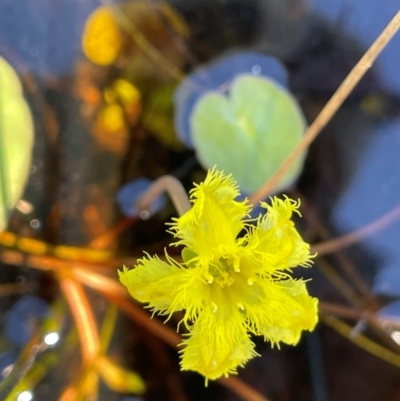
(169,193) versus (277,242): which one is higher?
(277,242)

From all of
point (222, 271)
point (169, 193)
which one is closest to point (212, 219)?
point (222, 271)

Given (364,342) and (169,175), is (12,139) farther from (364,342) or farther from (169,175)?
(364,342)

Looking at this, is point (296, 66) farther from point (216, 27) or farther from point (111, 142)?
point (111, 142)

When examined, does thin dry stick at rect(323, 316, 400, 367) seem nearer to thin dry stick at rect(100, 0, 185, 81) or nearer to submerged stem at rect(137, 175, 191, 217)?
submerged stem at rect(137, 175, 191, 217)

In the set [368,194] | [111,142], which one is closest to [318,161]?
[368,194]

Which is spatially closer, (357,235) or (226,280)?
(226,280)

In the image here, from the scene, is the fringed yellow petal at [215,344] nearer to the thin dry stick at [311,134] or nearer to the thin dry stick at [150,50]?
the thin dry stick at [311,134]
